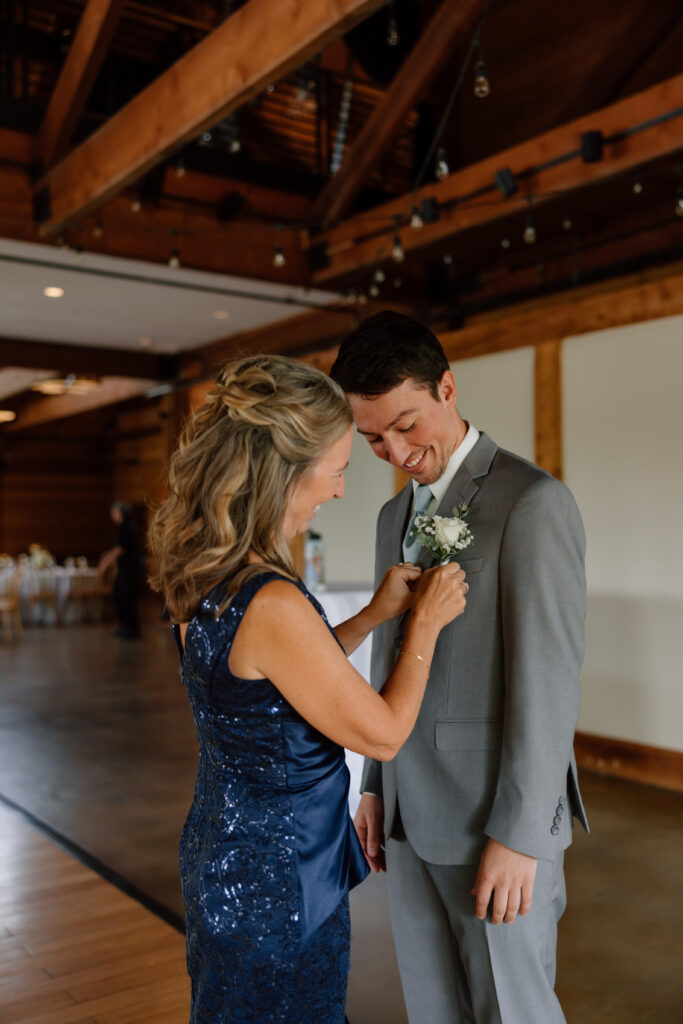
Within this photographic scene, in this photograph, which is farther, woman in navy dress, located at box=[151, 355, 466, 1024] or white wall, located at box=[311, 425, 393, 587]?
white wall, located at box=[311, 425, 393, 587]

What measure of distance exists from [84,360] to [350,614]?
8708mm

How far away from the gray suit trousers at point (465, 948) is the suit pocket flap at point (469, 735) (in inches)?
9.0

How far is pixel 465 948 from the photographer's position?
1.75m

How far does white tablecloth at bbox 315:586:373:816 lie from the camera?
15.0 ft

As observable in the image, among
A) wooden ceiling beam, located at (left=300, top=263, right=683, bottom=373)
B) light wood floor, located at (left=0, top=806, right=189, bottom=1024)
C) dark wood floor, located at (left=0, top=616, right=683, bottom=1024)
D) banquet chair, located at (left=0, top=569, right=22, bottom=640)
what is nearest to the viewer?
light wood floor, located at (left=0, top=806, right=189, bottom=1024)

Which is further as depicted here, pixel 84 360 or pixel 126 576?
pixel 126 576

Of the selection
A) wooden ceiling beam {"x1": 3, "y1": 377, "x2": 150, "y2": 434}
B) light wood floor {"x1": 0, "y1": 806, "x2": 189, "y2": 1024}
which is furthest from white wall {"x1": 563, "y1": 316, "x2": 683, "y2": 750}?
wooden ceiling beam {"x1": 3, "y1": 377, "x2": 150, "y2": 434}

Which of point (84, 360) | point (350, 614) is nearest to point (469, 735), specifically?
point (350, 614)

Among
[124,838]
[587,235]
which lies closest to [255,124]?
[587,235]

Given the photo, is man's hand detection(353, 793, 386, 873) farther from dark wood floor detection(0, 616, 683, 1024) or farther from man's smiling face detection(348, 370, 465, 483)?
dark wood floor detection(0, 616, 683, 1024)

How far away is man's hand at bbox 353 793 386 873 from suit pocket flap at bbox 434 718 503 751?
1.39 feet

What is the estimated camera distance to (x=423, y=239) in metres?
7.35

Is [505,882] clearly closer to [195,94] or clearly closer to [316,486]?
[316,486]

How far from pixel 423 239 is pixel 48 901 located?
5541 mm
